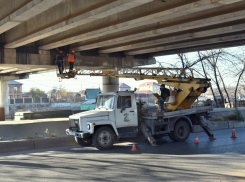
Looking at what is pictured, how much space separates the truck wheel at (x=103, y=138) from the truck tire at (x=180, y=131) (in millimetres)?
3243

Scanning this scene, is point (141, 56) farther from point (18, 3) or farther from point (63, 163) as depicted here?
point (63, 163)

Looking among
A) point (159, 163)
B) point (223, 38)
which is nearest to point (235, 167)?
point (159, 163)

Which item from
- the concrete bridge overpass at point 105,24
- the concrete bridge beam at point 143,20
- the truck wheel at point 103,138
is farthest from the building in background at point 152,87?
the truck wheel at point 103,138

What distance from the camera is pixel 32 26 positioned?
1370 centimetres

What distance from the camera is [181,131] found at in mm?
13430

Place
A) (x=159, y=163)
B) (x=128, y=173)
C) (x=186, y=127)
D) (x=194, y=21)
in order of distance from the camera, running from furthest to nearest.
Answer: (x=186, y=127) → (x=194, y=21) → (x=159, y=163) → (x=128, y=173)

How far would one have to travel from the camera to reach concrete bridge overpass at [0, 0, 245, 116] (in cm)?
961

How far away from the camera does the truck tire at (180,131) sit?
13125mm

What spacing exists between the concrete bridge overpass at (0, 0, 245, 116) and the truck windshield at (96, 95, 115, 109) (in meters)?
2.93

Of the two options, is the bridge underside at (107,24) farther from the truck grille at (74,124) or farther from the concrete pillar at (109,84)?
the concrete pillar at (109,84)

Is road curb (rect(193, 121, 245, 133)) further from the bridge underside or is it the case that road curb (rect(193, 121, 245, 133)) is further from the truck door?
the truck door

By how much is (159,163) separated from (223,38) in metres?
9.25

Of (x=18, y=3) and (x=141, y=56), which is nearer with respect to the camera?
(x=18, y=3)

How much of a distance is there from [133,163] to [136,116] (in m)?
3.60
